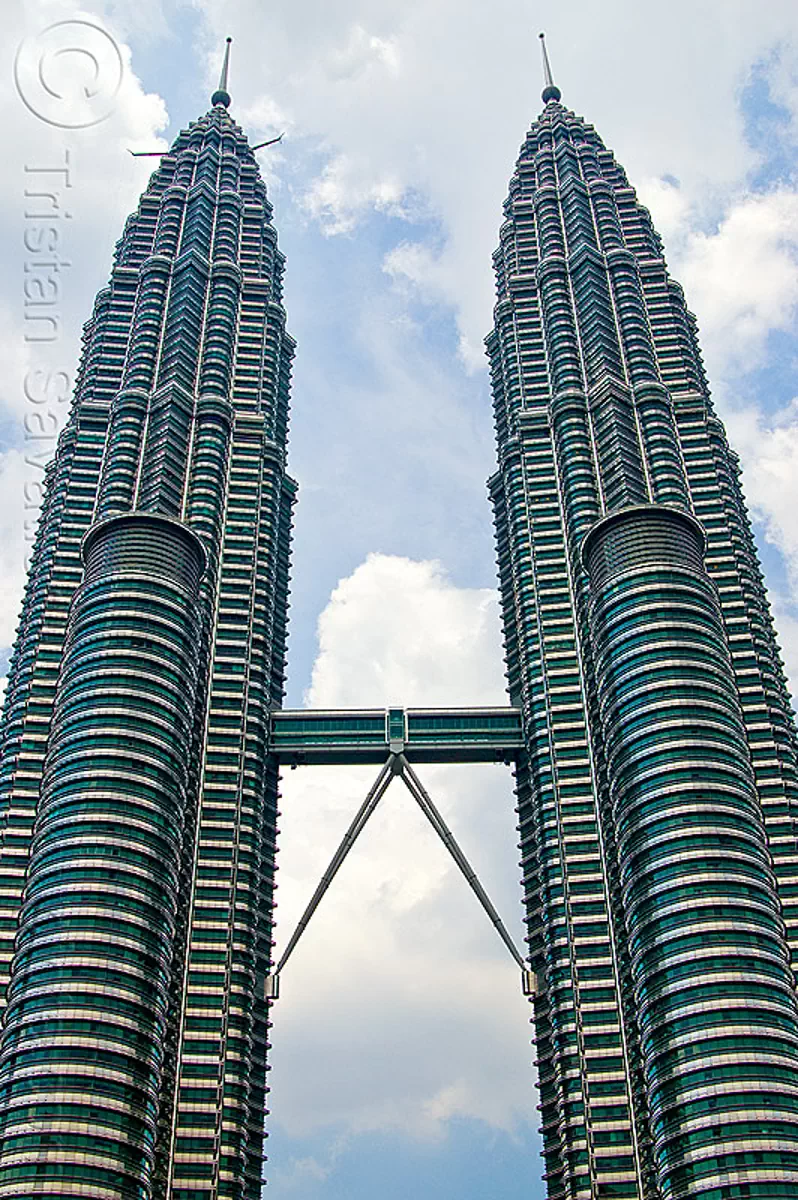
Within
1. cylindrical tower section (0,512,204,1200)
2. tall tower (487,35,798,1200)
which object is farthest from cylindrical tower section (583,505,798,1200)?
cylindrical tower section (0,512,204,1200)

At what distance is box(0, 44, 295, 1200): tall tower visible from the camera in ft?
359

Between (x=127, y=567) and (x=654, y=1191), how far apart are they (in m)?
84.9

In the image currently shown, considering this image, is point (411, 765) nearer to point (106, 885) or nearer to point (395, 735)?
point (395, 735)

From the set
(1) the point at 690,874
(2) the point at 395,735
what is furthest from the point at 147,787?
(1) the point at 690,874

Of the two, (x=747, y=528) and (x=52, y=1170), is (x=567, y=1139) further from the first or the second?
(x=747, y=528)

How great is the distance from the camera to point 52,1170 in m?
102

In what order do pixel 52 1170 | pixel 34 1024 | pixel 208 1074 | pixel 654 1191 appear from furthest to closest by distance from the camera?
pixel 208 1074
pixel 654 1191
pixel 34 1024
pixel 52 1170

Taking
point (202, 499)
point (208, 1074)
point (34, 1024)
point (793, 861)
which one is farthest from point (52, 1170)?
point (202, 499)

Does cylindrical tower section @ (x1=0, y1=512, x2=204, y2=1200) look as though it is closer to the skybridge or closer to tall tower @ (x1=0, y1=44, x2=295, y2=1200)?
tall tower @ (x1=0, y1=44, x2=295, y2=1200)

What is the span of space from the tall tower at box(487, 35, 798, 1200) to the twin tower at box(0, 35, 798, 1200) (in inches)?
13.1

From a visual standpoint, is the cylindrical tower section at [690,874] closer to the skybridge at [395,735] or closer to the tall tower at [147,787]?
the skybridge at [395,735]

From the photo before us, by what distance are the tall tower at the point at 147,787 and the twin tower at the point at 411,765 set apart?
1.18 ft

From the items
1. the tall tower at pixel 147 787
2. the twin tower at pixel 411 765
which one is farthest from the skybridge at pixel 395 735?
the tall tower at pixel 147 787

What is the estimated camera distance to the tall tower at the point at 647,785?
112 m
